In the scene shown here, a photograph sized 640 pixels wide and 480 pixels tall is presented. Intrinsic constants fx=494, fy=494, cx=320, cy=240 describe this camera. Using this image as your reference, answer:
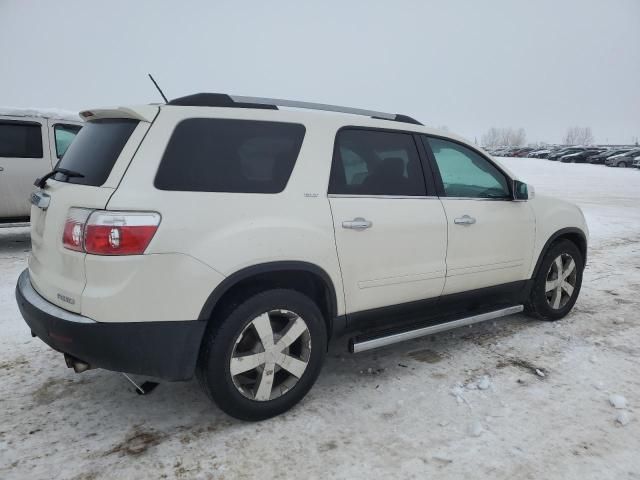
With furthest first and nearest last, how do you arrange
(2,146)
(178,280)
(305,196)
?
(2,146) < (305,196) < (178,280)

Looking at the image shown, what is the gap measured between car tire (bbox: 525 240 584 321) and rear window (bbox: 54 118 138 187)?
3558 millimetres

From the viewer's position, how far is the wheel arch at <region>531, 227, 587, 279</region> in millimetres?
4379

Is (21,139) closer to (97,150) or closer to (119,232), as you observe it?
(97,150)

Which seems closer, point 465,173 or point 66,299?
point 66,299

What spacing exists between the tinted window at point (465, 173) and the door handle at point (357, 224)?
907 millimetres

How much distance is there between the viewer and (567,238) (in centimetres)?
470

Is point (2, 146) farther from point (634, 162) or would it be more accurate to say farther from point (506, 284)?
point (634, 162)

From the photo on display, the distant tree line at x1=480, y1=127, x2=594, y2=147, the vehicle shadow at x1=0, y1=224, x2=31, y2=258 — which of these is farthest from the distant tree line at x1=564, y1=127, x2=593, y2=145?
the vehicle shadow at x1=0, y1=224, x2=31, y2=258

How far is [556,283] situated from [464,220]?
155 cm

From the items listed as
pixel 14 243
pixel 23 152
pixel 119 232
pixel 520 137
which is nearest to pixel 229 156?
pixel 119 232

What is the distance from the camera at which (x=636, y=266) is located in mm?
6891

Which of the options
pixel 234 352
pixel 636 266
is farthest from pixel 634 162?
pixel 234 352

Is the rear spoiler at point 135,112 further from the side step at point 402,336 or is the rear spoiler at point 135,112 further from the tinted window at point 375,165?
the side step at point 402,336

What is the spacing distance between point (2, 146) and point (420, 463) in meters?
7.85
